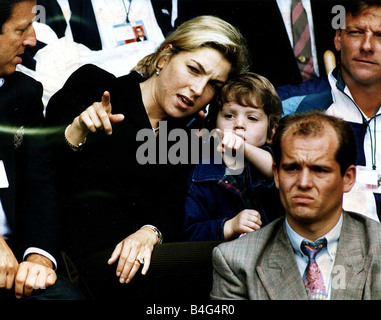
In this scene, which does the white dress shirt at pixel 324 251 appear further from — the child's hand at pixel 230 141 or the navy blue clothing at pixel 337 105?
the navy blue clothing at pixel 337 105

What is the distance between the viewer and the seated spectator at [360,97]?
275cm

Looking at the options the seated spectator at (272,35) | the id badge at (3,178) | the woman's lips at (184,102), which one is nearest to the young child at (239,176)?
the woman's lips at (184,102)

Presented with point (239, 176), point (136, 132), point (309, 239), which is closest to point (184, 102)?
point (136, 132)

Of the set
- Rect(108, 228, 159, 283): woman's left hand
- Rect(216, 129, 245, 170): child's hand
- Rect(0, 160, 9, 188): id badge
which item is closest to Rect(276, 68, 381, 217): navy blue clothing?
Rect(216, 129, 245, 170): child's hand

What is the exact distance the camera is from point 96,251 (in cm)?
255

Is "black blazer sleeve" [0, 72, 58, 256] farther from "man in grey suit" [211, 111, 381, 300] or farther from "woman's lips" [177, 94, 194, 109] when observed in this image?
"man in grey suit" [211, 111, 381, 300]

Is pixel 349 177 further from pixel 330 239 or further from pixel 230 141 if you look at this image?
pixel 230 141

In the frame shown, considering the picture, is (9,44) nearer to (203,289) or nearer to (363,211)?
(203,289)

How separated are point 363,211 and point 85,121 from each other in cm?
121

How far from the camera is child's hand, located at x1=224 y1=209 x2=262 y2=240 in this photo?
2375mm

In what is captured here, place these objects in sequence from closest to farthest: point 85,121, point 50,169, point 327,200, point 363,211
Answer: point 327,200 → point 85,121 → point 50,169 → point 363,211

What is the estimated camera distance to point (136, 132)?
8.84ft

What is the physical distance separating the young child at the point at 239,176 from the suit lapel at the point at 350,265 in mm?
410
